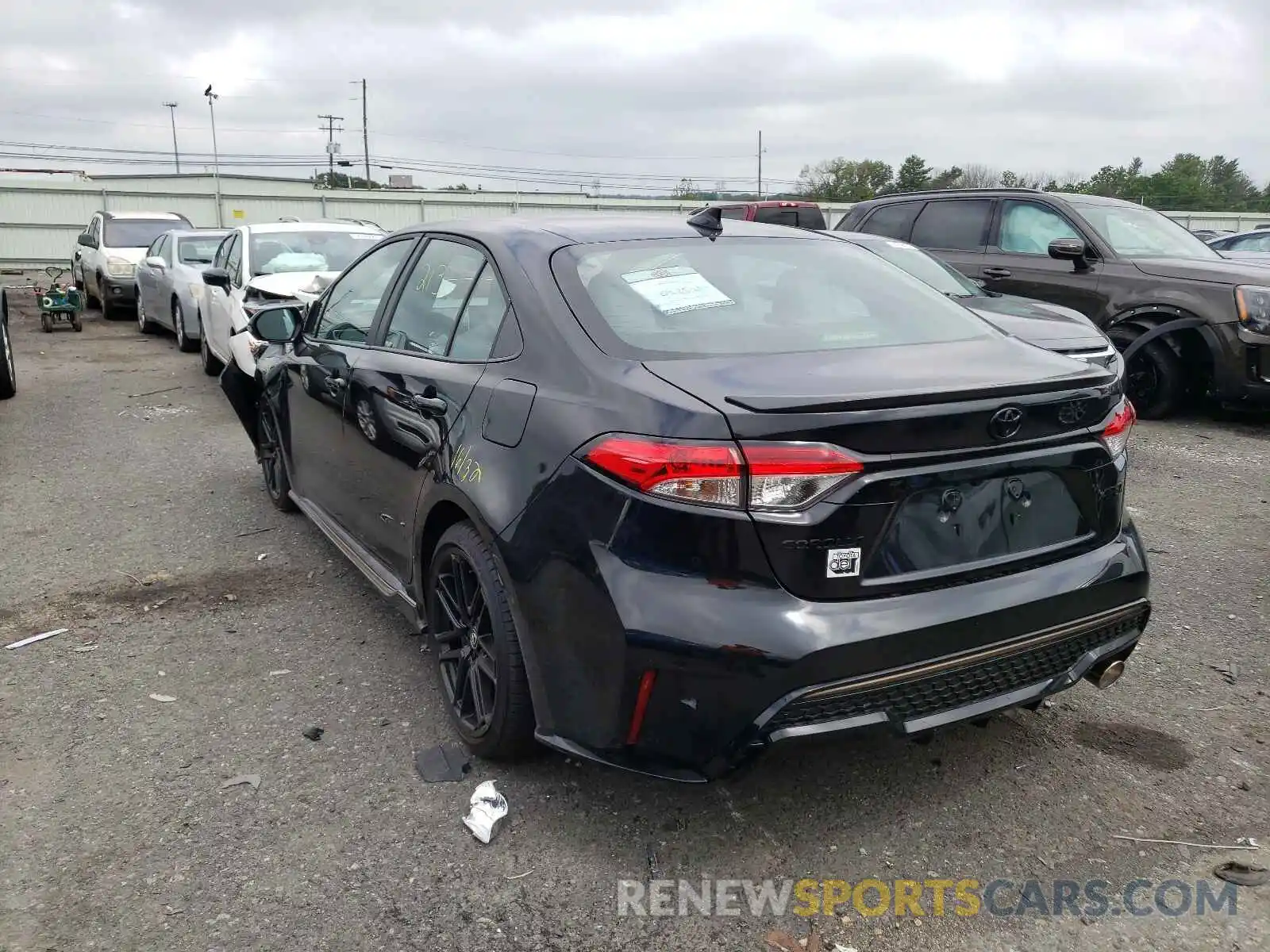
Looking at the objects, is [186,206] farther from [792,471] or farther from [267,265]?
[792,471]

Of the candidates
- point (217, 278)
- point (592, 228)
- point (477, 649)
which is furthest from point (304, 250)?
point (477, 649)

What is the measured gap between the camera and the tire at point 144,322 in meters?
14.6

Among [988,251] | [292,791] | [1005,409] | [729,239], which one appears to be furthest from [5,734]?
[988,251]

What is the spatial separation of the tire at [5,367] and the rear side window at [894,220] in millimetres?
8110

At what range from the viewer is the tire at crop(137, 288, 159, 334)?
577 inches

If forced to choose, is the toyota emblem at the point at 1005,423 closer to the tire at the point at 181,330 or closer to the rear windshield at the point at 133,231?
the tire at the point at 181,330

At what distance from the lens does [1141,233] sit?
8.65m

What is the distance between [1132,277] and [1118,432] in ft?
20.0

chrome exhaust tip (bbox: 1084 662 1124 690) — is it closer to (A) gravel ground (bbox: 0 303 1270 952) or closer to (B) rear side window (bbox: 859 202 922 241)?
(A) gravel ground (bbox: 0 303 1270 952)

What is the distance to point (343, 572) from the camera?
4.82 m

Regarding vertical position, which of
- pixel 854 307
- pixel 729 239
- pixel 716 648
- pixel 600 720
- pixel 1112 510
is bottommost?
pixel 600 720

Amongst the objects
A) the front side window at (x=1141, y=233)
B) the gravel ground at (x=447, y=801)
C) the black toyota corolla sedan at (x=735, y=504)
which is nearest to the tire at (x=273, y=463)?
the gravel ground at (x=447, y=801)

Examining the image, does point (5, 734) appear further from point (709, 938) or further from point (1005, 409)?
point (1005, 409)

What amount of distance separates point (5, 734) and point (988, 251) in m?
8.41
